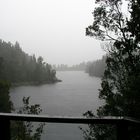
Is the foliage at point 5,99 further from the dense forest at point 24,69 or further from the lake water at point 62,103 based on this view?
the dense forest at point 24,69

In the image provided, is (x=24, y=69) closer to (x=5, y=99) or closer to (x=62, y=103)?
(x=62, y=103)

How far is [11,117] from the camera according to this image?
1.96 meters

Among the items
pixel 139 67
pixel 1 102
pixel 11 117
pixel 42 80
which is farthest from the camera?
pixel 42 80

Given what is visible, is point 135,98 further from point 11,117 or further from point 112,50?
point 11,117

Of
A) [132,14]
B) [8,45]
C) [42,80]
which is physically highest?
[8,45]

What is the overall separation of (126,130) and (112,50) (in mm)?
8487

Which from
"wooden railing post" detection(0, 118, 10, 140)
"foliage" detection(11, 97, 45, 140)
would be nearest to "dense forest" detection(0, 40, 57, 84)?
"foliage" detection(11, 97, 45, 140)

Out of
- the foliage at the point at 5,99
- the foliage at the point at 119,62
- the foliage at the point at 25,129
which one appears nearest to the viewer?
the foliage at the point at 25,129

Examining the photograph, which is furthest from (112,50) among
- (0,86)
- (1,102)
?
(0,86)

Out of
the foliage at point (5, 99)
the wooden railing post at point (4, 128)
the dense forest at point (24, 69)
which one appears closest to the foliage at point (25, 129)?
the wooden railing post at point (4, 128)

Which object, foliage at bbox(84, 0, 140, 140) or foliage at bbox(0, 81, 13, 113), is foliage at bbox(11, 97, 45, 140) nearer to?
foliage at bbox(84, 0, 140, 140)

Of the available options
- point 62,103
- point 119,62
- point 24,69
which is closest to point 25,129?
point 119,62

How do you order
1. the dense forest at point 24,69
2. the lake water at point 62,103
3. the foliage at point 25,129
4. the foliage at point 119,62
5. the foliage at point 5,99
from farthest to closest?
1. the dense forest at point 24,69
2. the foliage at point 5,99
3. the foliage at point 119,62
4. the foliage at point 25,129
5. the lake water at point 62,103

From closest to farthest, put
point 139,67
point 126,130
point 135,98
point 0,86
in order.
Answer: point 126,130, point 135,98, point 139,67, point 0,86
